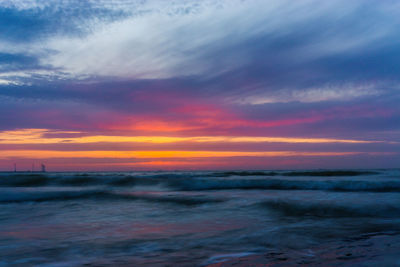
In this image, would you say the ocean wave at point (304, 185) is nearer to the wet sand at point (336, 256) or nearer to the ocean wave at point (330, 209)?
the ocean wave at point (330, 209)

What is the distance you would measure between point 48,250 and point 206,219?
3291 millimetres

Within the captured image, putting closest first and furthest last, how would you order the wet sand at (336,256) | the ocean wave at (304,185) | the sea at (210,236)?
the wet sand at (336,256), the sea at (210,236), the ocean wave at (304,185)

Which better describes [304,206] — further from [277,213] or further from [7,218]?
[7,218]

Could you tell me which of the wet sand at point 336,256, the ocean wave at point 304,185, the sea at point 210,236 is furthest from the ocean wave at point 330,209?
the ocean wave at point 304,185

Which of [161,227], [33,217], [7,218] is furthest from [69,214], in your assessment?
[161,227]

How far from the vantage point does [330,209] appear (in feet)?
25.8

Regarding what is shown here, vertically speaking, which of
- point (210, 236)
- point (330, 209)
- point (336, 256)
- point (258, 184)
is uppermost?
point (336, 256)

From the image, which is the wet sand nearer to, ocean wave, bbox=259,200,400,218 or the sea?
the sea

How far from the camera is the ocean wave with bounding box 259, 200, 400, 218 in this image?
7.13m

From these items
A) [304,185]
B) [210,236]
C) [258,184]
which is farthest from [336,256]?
[258,184]

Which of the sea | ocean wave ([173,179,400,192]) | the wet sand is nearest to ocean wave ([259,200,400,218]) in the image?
the sea

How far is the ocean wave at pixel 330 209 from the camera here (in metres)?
7.13

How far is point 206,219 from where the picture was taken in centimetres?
665

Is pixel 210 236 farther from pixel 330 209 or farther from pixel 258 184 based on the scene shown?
pixel 258 184
